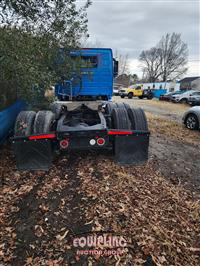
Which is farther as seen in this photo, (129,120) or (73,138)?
(129,120)

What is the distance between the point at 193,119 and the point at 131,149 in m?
4.69

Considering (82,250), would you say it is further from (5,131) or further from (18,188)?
(5,131)

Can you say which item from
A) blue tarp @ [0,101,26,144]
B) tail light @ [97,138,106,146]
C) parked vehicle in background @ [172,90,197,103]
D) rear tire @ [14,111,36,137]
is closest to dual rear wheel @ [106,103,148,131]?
tail light @ [97,138,106,146]

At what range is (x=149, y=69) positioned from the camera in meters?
61.7

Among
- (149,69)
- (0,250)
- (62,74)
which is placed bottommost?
(0,250)

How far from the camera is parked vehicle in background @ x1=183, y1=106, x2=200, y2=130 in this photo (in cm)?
656

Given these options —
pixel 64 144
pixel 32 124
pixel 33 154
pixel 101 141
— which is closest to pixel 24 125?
pixel 32 124

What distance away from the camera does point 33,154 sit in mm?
2986

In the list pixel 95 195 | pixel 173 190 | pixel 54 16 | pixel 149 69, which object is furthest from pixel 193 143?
pixel 149 69

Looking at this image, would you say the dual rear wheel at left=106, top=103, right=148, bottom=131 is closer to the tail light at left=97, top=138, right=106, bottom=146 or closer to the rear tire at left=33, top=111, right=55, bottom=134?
the tail light at left=97, top=138, right=106, bottom=146

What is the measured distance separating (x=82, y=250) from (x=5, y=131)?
10.3 ft

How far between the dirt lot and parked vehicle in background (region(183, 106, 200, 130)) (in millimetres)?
3544

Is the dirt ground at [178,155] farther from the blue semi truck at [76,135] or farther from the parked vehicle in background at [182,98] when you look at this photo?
the parked vehicle in background at [182,98]
